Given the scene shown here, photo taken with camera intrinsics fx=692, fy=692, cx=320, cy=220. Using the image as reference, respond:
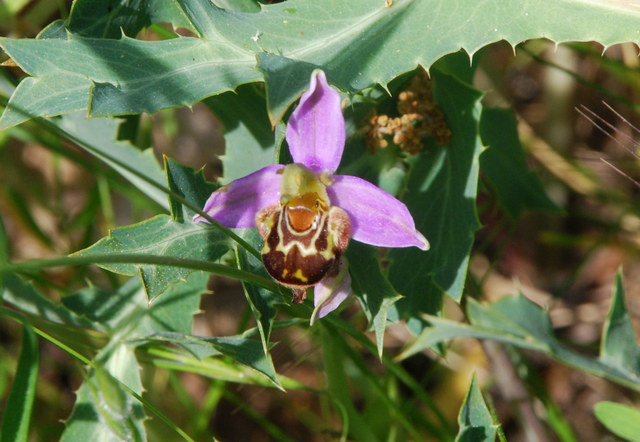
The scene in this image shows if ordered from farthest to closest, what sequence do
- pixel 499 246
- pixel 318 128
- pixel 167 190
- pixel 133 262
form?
pixel 499 246 < pixel 318 128 < pixel 167 190 < pixel 133 262

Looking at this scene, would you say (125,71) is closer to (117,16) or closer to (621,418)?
(117,16)

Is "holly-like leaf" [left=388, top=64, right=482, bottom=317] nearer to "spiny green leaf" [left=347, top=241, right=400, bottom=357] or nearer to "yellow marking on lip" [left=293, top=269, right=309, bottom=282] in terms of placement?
"spiny green leaf" [left=347, top=241, right=400, bottom=357]

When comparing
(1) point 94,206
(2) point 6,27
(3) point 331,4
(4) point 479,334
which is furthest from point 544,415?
(2) point 6,27

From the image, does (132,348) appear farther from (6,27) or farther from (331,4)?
(6,27)

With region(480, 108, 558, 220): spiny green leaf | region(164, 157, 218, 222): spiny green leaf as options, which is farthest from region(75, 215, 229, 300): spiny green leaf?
region(480, 108, 558, 220): spiny green leaf

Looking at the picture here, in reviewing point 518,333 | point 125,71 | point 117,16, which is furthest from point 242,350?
point 117,16
